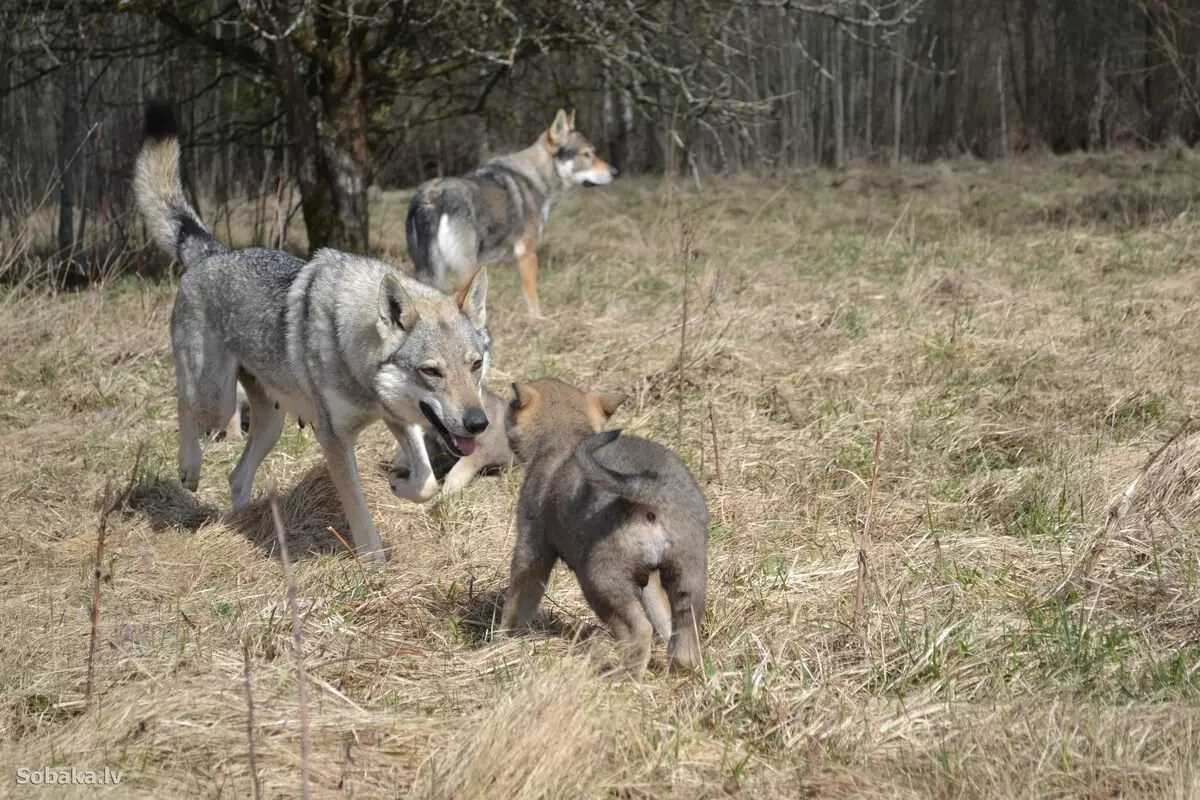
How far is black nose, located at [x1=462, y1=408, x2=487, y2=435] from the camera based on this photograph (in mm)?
4730

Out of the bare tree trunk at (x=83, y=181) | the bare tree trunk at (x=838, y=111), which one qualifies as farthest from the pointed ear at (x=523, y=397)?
the bare tree trunk at (x=838, y=111)

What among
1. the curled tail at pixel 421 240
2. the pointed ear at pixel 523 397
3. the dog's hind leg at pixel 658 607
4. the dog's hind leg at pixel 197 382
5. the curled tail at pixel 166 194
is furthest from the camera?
the curled tail at pixel 421 240

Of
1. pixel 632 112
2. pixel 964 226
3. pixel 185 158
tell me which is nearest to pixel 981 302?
pixel 964 226

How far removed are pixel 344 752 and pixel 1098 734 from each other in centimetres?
193

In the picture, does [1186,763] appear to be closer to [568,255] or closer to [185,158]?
[568,255]

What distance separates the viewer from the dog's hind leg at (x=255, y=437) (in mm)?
6055

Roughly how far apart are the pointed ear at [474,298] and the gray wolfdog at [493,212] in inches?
167

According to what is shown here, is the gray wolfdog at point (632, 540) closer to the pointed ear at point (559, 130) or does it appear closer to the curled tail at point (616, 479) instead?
the curled tail at point (616, 479)

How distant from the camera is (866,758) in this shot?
9.77 ft

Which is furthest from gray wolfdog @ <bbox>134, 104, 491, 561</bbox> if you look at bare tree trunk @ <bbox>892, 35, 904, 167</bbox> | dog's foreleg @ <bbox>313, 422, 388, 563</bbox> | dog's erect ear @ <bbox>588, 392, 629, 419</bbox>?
bare tree trunk @ <bbox>892, 35, 904, 167</bbox>

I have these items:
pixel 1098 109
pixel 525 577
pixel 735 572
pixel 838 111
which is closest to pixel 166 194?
pixel 525 577

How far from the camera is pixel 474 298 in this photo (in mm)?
5320

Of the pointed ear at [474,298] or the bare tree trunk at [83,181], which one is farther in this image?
the bare tree trunk at [83,181]

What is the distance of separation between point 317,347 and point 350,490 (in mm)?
673
